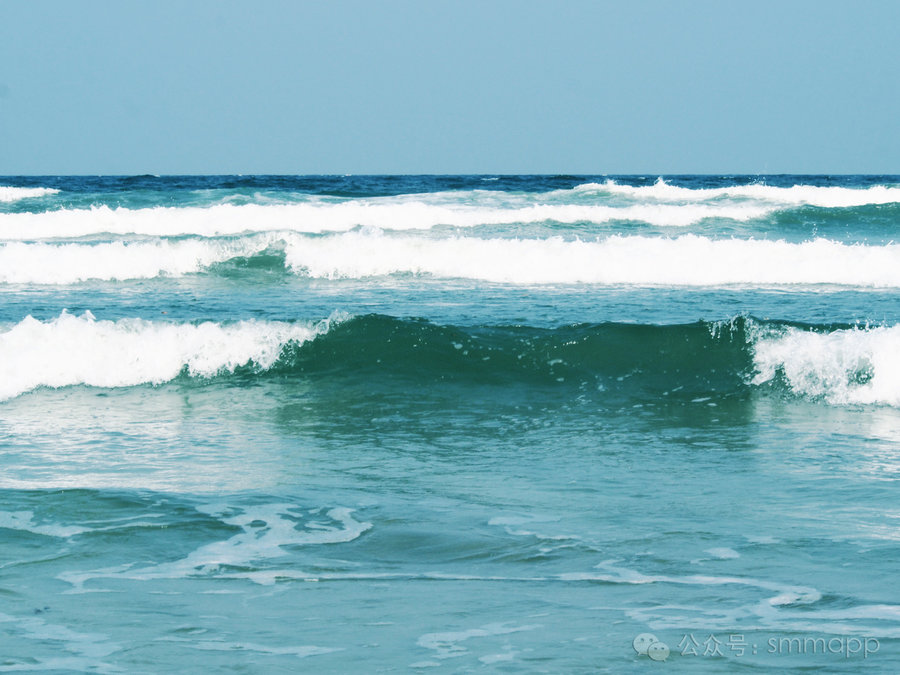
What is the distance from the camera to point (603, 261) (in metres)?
15.1

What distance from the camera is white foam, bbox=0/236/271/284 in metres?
15.1

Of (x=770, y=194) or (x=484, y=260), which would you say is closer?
(x=484, y=260)

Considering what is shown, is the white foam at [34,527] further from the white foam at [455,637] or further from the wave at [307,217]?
the wave at [307,217]

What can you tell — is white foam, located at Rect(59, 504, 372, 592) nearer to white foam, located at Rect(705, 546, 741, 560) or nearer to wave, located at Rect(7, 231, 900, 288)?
white foam, located at Rect(705, 546, 741, 560)

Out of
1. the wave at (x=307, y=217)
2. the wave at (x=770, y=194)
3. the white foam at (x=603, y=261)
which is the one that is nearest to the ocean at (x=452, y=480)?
the white foam at (x=603, y=261)

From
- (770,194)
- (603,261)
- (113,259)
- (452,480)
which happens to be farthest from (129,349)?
(770,194)

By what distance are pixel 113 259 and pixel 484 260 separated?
616 centimetres

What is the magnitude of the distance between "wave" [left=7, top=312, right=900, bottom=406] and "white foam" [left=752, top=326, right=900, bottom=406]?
0.01m

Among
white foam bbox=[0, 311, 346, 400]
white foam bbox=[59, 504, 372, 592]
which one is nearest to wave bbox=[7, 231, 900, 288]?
white foam bbox=[0, 311, 346, 400]

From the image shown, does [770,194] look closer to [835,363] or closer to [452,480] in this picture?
[835,363]

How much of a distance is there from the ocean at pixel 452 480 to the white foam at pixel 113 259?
1887 mm

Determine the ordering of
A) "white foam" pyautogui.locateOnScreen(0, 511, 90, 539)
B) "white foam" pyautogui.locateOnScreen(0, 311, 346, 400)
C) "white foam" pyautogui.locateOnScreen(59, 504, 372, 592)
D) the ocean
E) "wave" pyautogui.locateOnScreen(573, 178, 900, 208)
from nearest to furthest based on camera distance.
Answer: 1. the ocean
2. "white foam" pyautogui.locateOnScreen(59, 504, 372, 592)
3. "white foam" pyautogui.locateOnScreen(0, 511, 90, 539)
4. "white foam" pyautogui.locateOnScreen(0, 311, 346, 400)
5. "wave" pyautogui.locateOnScreen(573, 178, 900, 208)

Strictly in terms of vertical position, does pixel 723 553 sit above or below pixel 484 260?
below

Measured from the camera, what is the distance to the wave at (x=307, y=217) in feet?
71.9
